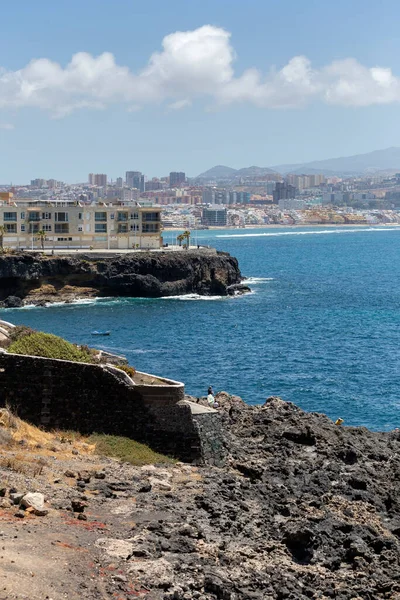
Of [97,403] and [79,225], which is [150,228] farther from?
[97,403]

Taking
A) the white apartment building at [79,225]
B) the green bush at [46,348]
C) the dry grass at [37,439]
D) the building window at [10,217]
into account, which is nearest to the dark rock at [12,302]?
the white apartment building at [79,225]

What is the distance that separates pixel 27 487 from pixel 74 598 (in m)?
6.19

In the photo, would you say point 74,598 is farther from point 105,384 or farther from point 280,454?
point 280,454

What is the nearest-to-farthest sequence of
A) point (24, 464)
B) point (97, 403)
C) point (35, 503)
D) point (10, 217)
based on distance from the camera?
point (35, 503) → point (24, 464) → point (97, 403) → point (10, 217)

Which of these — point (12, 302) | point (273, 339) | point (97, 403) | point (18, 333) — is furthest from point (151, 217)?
point (97, 403)

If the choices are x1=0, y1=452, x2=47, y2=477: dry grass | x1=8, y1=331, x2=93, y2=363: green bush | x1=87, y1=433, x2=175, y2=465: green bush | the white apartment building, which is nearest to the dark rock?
the white apartment building

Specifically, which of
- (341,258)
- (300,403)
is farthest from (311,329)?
(341,258)

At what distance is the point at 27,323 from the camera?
263 ft

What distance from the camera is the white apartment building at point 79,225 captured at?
117500 millimetres

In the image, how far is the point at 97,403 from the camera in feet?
95.5

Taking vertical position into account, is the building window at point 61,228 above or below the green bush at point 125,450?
above

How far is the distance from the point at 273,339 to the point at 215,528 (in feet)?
172

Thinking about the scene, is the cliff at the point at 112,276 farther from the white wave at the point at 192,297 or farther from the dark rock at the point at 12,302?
the white wave at the point at 192,297

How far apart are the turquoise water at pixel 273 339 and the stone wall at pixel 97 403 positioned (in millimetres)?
18993
